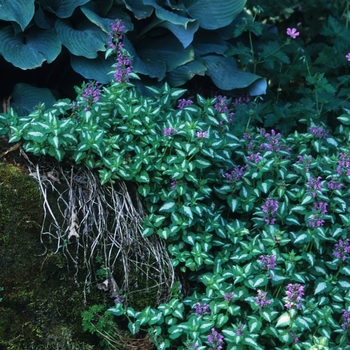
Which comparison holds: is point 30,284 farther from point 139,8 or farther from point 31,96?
point 139,8

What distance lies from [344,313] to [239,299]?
475mm

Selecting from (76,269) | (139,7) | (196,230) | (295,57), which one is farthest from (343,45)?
(76,269)

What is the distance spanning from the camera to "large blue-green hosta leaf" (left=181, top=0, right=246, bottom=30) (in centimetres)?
387

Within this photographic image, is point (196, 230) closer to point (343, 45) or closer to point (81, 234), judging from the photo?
point (81, 234)

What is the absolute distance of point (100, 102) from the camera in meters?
2.98

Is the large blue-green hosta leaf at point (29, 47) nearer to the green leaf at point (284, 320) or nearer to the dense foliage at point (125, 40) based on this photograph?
the dense foliage at point (125, 40)

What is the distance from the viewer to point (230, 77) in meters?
3.90

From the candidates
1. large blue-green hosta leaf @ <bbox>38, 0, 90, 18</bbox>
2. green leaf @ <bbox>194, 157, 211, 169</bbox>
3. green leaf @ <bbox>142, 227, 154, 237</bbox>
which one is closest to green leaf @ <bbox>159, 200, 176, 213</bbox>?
green leaf @ <bbox>142, 227, 154, 237</bbox>

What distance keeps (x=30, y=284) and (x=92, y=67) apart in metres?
1.43

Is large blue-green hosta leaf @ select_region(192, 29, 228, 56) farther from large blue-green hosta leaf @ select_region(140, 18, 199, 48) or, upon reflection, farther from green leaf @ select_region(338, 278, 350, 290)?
green leaf @ select_region(338, 278, 350, 290)

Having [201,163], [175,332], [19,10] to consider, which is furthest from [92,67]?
[175,332]

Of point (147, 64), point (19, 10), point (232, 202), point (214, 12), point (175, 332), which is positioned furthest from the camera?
point (214, 12)

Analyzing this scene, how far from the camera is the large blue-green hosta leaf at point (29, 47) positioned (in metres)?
3.30

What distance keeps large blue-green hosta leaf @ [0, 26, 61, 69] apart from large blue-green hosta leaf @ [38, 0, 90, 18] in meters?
0.13
